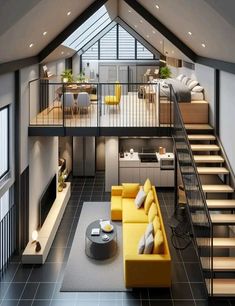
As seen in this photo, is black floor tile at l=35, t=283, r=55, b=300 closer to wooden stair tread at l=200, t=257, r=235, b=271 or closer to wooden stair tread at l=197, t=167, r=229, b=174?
wooden stair tread at l=200, t=257, r=235, b=271

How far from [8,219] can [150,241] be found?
343 cm

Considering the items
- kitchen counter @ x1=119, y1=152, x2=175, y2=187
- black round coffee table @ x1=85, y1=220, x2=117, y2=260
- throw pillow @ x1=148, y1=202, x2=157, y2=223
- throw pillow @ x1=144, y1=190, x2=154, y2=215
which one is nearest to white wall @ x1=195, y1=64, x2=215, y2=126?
throw pillow @ x1=144, y1=190, x2=154, y2=215

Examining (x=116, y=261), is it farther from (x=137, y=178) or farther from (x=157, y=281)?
(x=137, y=178)

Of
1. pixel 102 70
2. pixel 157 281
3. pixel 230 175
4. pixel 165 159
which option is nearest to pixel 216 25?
pixel 230 175

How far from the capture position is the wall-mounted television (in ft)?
41.1

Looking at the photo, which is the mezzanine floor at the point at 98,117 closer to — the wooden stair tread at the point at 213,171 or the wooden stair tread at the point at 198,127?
the wooden stair tread at the point at 198,127

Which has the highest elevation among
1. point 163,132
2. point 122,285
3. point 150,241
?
point 163,132

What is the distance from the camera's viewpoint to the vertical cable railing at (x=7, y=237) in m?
9.70

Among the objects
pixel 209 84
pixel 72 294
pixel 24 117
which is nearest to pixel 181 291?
pixel 72 294

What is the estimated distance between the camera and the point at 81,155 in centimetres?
1952

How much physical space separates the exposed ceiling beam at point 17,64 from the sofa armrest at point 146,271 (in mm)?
4776

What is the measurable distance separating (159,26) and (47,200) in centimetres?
641

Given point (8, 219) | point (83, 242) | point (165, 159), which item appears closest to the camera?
point (8, 219)

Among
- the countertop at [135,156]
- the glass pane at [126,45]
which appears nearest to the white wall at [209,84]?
the countertop at [135,156]
